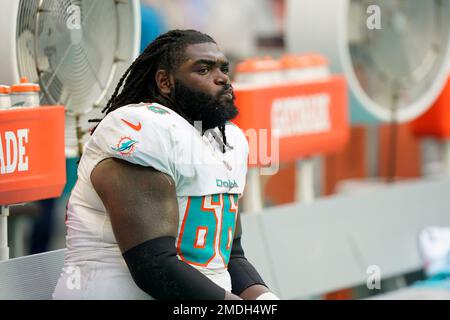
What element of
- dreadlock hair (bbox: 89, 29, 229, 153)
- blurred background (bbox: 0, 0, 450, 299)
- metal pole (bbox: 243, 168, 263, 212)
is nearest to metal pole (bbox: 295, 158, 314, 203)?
blurred background (bbox: 0, 0, 450, 299)

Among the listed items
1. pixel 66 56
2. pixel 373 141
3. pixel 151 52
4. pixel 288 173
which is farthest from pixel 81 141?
pixel 373 141

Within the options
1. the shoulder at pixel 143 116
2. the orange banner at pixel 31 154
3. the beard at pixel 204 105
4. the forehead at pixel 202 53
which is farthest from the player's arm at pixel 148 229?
the orange banner at pixel 31 154

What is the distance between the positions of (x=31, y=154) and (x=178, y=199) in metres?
0.75

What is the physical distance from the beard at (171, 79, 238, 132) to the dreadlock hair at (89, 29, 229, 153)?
3 centimetres

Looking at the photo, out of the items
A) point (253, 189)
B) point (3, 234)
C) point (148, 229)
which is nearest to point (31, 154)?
Result: point (3, 234)

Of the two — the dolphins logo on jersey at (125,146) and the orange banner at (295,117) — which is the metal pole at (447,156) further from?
the dolphins logo on jersey at (125,146)

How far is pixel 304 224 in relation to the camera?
16.4ft

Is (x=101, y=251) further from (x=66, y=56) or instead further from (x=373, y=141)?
(x=373, y=141)

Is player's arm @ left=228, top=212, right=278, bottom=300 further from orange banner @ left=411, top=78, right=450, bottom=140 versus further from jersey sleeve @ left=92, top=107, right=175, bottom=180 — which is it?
orange banner @ left=411, top=78, right=450, bottom=140

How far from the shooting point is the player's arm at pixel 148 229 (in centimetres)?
274

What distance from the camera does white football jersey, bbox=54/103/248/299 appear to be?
2826 mm

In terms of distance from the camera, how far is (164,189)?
9.16ft

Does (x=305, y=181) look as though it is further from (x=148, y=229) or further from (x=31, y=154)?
(x=148, y=229)
